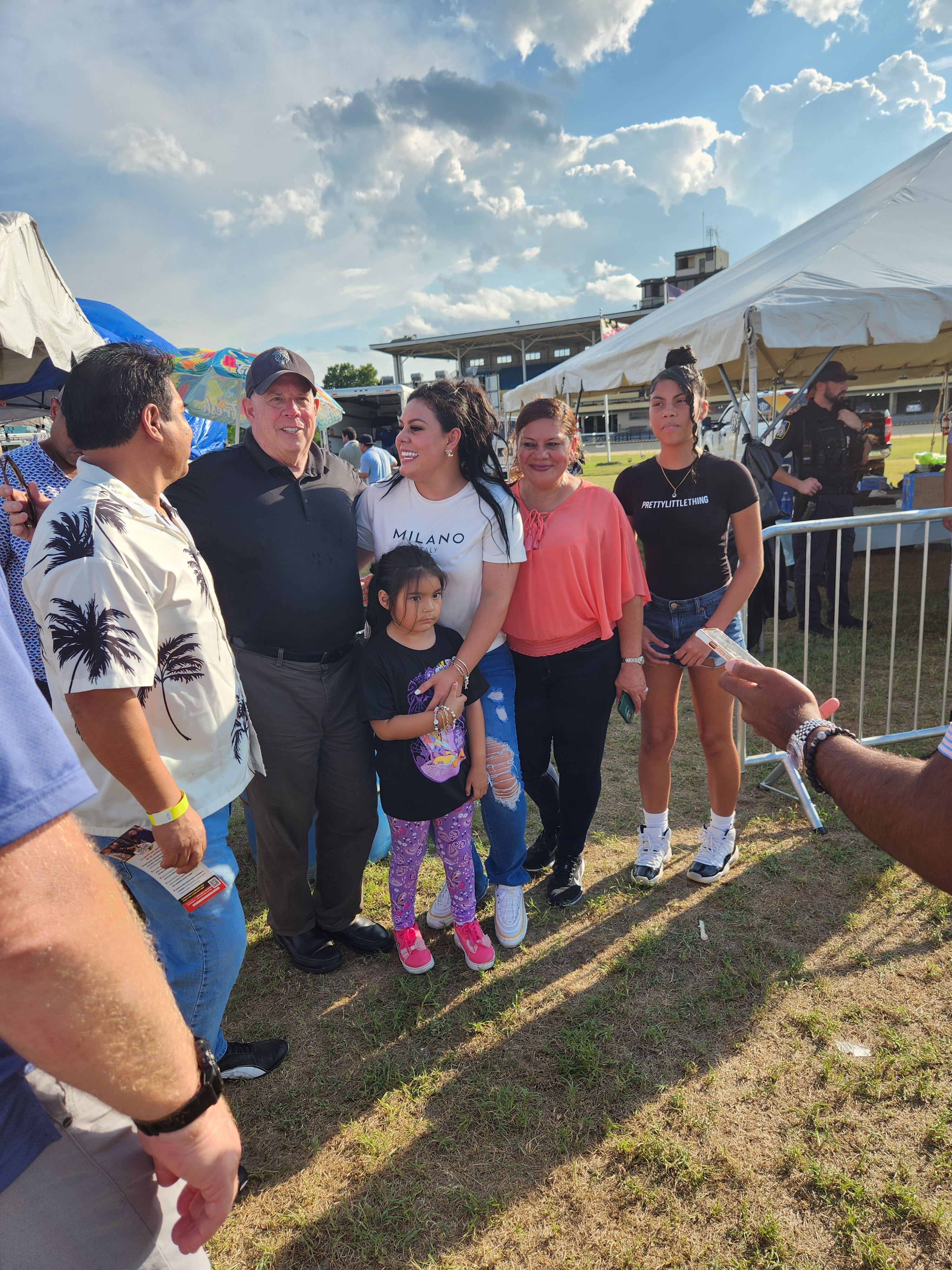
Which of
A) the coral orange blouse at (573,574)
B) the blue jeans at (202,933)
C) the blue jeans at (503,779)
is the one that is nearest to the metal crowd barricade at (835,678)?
the coral orange blouse at (573,574)

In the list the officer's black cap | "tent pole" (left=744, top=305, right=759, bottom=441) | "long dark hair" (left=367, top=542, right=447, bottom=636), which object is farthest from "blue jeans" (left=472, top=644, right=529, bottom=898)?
the officer's black cap

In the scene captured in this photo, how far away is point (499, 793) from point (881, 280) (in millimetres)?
5317

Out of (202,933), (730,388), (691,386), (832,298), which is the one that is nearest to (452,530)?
(691,386)

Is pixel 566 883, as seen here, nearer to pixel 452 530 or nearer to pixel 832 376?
pixel 452 530

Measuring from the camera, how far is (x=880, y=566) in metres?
9.86

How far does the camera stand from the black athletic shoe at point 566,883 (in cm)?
324

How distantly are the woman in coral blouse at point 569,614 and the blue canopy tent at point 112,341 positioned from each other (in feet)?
13.4

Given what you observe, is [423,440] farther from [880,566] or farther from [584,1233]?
[880,566]

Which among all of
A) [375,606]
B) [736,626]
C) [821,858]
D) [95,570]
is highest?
[95,570]

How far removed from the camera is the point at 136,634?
1641 millimetres

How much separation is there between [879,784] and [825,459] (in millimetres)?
6399

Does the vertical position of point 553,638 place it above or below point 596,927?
above

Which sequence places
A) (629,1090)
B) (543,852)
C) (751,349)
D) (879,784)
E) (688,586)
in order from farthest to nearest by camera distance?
1. (751,349)
2. (543,852)
3. (688,586)
4. (629,1090)
5. (879,784)

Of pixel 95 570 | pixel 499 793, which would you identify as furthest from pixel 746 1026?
pixel 95 570
